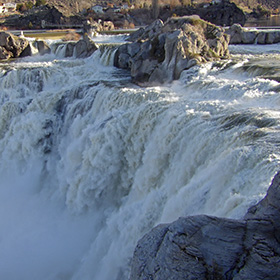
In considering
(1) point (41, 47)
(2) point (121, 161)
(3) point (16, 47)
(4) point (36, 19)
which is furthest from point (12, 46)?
(4) point (36, 19)

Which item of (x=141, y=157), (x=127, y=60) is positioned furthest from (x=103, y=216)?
(x=127, y=60)

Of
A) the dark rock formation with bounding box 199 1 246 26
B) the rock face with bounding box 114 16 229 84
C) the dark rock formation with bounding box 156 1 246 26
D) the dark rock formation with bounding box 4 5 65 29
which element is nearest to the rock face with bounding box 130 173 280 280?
the rock face with bounding box 114 16 229 84

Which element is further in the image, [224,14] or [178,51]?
[224,14]

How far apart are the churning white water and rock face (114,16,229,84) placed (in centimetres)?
80

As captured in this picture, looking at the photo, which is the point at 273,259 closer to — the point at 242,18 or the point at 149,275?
the point at 149,275

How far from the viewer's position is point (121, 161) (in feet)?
33.8

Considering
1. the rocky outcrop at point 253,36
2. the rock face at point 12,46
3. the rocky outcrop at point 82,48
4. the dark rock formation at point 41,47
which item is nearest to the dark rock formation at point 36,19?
the dark rock formation at point 41,47

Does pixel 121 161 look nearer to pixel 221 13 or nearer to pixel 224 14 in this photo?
pixel 224 14

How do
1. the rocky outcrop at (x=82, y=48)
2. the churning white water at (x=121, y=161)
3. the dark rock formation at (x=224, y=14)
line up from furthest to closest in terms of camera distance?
1. the dark rock formation at (x=224, y=14)
2. the rocky outcrop at (x=82, y=48)
3. the churning white water at (x=121, y=161)

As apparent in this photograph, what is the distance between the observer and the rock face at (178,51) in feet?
45.6

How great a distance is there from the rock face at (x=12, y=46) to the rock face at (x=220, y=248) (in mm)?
22717

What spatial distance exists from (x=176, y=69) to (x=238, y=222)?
10.8 m

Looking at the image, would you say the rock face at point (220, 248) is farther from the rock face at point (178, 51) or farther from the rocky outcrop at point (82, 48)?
the rocky outcrop at point (82, 48)

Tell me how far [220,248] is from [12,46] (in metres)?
23.9
